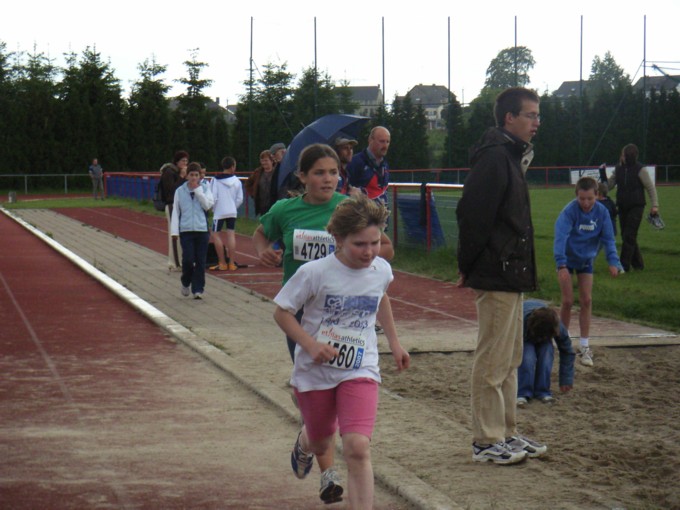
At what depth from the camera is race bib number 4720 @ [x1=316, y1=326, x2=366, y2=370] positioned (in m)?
4.75

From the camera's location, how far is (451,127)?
171 feet

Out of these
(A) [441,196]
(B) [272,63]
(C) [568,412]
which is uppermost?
(B) [272,63]

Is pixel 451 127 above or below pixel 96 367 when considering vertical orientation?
above

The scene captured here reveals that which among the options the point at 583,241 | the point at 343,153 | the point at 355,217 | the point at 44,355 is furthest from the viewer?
the point at 343,153

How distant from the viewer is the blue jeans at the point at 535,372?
316 inches

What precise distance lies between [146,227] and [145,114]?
3134 cm

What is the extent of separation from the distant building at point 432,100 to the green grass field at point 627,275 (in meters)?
22.0

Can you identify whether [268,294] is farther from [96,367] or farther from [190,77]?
[190,77]

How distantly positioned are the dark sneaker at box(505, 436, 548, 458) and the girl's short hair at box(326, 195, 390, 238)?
1.94 m

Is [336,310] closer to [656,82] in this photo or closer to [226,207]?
[226,207]

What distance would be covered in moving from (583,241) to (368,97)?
42679 millimetres

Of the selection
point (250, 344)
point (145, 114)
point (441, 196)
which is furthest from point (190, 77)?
point (250, 344)

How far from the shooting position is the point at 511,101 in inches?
238

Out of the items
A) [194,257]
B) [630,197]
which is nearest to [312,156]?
[194,257]
